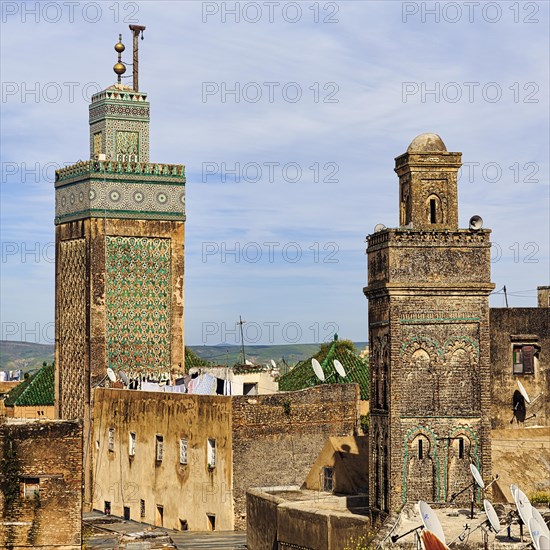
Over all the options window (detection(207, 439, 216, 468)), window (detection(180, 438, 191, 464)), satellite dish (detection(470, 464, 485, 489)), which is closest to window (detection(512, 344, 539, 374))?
window (detection(207, 439, 216, 468))

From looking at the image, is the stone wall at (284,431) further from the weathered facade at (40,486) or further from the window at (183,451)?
the weathered facade at (40,486)

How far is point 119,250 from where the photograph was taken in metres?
53.4

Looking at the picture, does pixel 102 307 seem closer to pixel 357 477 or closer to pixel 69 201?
pixel 69 201

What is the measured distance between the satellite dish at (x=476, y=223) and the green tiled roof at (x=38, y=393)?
26.6m

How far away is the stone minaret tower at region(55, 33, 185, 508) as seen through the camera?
53.0 metres

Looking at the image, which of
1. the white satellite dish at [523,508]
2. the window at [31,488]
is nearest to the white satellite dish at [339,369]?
the window at [31,488]

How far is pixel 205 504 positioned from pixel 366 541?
11.5m

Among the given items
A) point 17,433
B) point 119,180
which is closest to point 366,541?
point 17,433

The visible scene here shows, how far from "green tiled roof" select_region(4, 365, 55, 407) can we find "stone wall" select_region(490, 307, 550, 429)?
2118 cm

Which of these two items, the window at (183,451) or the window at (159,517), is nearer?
the window at (183,451)

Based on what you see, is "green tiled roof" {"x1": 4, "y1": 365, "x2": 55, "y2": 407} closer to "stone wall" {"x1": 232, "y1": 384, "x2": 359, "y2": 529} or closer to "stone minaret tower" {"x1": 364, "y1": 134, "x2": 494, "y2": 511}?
"stone wall" {"x1": 232, "y1": 384, "x2": 359, "y2": 529}

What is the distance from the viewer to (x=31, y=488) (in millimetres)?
31344

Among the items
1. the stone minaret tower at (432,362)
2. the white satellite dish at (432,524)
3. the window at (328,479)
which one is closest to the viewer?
the white satellite dish at (432,524)

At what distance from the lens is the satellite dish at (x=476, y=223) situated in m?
35.1
